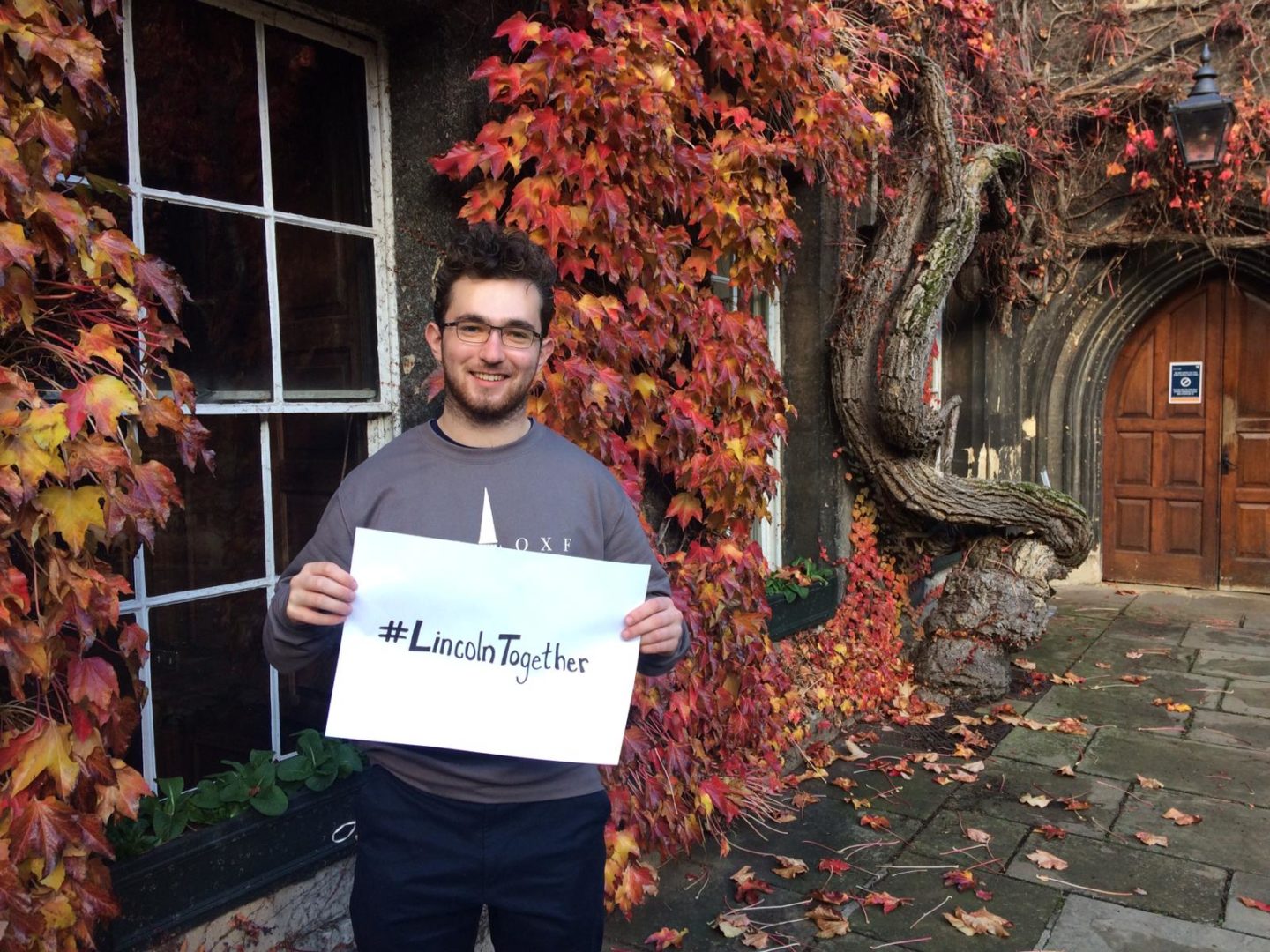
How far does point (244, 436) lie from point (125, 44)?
1.01 meters

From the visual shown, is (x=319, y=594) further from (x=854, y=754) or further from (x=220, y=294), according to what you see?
(x=854, y=754)

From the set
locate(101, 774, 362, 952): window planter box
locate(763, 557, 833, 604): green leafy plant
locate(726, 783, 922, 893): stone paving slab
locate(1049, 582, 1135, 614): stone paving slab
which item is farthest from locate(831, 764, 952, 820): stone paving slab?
locate(1049, 582, 1135, 614): stone paving slab

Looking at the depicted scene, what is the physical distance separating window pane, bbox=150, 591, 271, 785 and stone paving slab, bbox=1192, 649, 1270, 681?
18.2 ft

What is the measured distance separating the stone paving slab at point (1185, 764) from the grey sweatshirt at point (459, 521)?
3.51m

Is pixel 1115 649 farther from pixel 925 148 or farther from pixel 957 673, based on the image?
pixel 925 148

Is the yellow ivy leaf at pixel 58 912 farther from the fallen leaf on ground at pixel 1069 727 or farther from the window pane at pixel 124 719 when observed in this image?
the fallen leaf on ground at pixel 1069 727

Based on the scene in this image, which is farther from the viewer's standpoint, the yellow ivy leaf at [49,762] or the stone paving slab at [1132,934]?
the stone paving slab at [1132,934]

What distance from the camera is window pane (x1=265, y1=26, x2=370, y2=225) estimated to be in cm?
276

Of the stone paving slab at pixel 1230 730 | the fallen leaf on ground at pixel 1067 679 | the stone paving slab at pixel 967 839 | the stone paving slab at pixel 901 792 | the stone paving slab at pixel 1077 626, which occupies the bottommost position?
the stone paving slab at pixel 901 792

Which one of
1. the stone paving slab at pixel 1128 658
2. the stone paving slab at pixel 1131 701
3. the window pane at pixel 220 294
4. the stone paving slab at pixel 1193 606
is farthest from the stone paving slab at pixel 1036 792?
the stone paving slab at pixel 1193 606

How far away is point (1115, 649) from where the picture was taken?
6.49 metres

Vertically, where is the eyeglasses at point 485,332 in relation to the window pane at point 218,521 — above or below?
above

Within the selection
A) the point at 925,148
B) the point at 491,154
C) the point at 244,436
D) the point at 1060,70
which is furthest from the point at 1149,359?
the point at 244,436

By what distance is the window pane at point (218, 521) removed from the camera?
2498 millimetres
